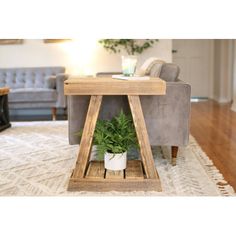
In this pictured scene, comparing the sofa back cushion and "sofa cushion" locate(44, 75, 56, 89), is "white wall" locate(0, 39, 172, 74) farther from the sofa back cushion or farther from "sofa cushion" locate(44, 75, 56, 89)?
"sofa cushion" locate(44, 75, 56, 89)

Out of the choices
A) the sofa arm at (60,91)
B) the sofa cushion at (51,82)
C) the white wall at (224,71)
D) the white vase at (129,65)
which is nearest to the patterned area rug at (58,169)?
the white vase at (129,65)

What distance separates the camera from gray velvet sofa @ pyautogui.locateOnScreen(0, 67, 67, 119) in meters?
4.41

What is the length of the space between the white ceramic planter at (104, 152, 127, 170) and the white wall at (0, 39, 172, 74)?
3503 millimetres

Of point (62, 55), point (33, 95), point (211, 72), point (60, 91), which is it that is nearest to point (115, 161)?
point (60, 91)

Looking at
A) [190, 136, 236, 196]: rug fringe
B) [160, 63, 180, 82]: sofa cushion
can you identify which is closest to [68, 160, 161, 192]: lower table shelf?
[190, 136, 236, 196]: rug fringe

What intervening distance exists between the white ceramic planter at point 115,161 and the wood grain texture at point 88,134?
141 millimetres

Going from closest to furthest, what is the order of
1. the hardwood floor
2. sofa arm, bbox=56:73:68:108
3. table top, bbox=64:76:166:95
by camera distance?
table top, bbox=64:76:166:95
the hardwood floor
sofa arm, bbox=56:73:68:108

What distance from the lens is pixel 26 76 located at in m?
5.02

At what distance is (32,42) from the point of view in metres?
5.23

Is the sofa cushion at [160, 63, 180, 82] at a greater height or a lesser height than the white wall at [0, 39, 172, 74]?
lesser

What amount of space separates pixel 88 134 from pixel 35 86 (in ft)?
10.8

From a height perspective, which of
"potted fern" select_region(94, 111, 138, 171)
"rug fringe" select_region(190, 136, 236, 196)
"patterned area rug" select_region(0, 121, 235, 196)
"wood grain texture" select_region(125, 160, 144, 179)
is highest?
"potted fern" select_region(94, 111, 138, 171)

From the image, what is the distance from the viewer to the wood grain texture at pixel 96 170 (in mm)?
1966

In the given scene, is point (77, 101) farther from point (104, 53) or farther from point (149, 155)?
point (104, 53)
